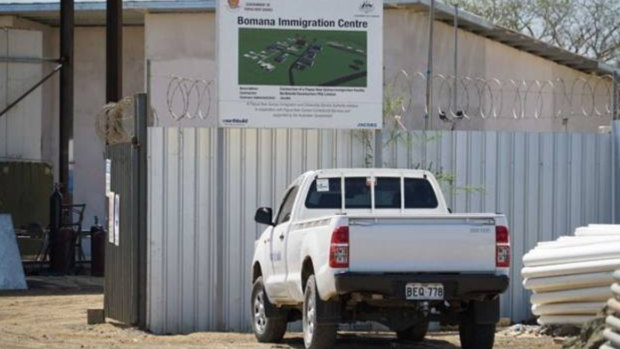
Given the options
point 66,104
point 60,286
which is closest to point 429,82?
point 60,286

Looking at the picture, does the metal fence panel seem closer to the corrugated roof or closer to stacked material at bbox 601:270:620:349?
stacked material at bbox 601:270:620:349

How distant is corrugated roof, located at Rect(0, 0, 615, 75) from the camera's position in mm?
28438

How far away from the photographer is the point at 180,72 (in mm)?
28938

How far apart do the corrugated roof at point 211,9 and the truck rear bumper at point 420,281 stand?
15071mm

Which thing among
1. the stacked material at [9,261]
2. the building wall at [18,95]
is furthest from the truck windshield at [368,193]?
the building wall at [18,95]

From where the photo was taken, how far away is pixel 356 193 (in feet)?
49.1

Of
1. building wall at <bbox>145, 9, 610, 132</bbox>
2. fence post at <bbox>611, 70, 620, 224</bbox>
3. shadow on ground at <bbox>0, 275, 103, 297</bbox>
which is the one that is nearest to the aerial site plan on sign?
fence post at <bbox>611, 70, 620, 224</bbox>

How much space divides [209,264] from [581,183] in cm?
521

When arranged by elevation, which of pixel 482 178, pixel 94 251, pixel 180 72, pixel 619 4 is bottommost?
pixel 94 251

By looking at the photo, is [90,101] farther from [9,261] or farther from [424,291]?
[424,291]

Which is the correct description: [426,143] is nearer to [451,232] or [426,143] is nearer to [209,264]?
[209,264]

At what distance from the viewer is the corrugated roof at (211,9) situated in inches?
1120

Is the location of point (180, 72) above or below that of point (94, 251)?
above

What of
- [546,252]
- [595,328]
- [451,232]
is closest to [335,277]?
[451,232]
